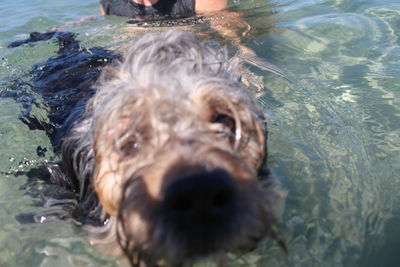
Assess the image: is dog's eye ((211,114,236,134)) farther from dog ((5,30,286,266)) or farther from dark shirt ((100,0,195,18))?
dark shirt ((100,0,195,18))

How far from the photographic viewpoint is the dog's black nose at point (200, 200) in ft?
7.42

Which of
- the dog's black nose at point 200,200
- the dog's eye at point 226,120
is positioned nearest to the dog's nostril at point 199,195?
the dog's black nose at point 200,200

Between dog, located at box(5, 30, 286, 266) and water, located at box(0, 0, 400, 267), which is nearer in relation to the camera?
dog, located at box(5, 30, 286, 266)

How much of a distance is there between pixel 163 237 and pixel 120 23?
28.6ft

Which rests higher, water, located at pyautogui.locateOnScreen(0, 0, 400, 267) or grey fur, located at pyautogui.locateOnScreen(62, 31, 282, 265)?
grey fur, located at pyautogui.locateOnScreen(62, 31, 282, 265)

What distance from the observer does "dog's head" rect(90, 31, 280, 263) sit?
7.68 feet

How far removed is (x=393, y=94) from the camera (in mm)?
5727

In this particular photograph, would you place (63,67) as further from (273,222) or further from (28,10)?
(28,10)

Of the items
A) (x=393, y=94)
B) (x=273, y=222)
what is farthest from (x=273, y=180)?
(x=393, y=94)

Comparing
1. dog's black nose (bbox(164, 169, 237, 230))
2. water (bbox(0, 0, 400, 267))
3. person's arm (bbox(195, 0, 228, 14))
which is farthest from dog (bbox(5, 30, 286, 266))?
person's arm (bbox(195, 0, 228, 14))

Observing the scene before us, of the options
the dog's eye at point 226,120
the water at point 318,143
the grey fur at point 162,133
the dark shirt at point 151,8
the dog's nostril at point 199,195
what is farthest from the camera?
the dark shirt at point 151,8

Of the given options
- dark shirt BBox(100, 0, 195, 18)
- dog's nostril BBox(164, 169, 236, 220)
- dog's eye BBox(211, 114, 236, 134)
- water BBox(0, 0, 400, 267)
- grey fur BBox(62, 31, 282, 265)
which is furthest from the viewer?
dark shirt BBox(100, 0, 195, 18)

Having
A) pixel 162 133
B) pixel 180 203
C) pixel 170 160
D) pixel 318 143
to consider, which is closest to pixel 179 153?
pixel 170 160

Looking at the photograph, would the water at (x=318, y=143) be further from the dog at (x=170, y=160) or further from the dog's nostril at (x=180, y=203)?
the dog's nostril at (x=180, y=203)
